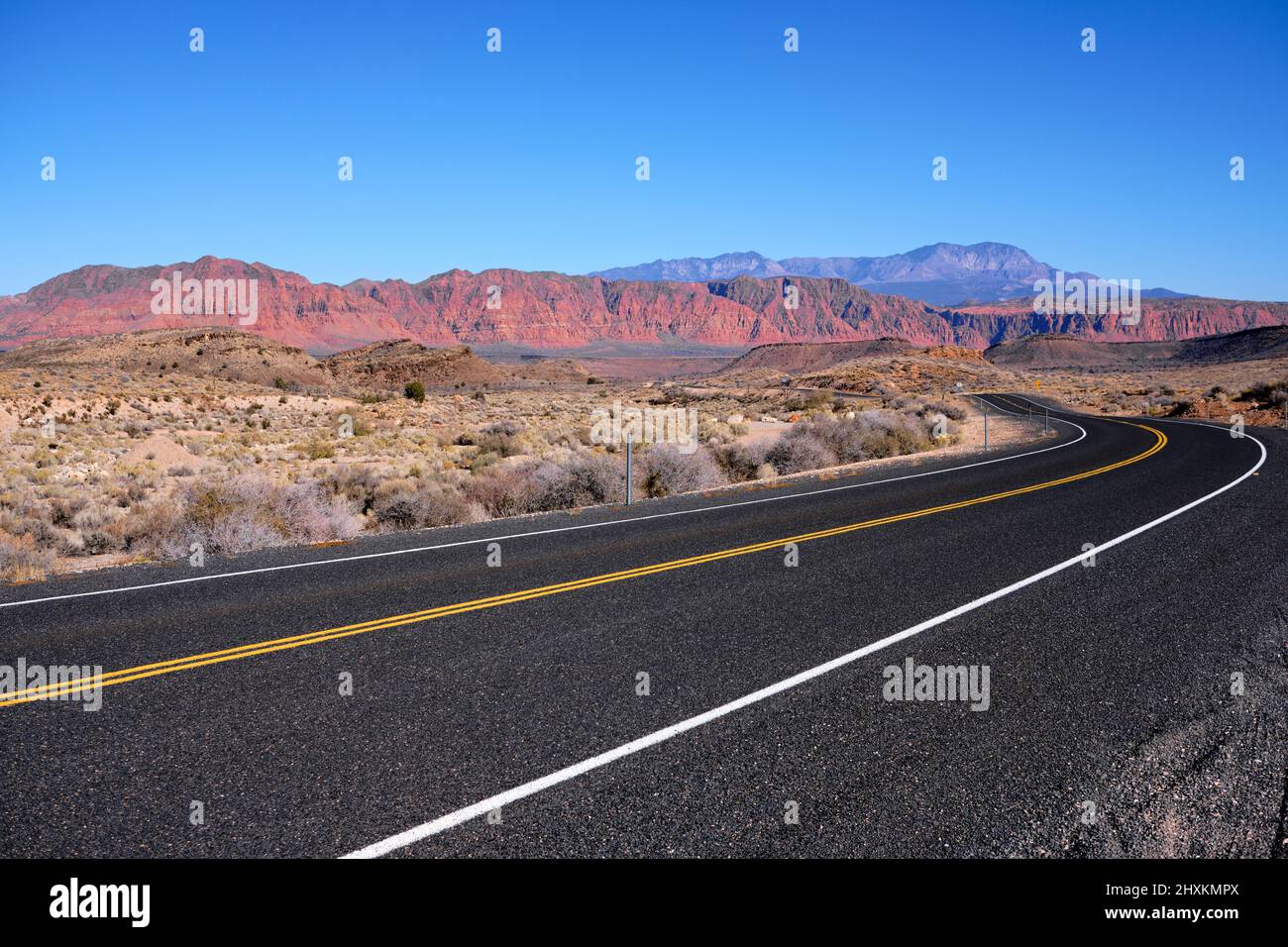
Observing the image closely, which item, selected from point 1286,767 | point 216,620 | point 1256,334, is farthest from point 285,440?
point 1256,334

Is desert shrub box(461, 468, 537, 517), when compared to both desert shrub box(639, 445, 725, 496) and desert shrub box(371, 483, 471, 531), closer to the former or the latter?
desert shrub box(371, 483, 471, 531)

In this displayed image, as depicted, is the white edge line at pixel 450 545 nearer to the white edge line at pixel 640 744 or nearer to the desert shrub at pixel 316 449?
the white edge line at pixel 640 744

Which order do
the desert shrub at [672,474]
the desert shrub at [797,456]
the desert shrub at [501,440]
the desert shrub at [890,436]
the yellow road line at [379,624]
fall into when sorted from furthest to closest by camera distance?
the desert shrub at [501,440] → the desert shrub at [890,436] → the desert shrub at [797,456] → the desert shrub at [672,474] → the yellow road line at [379,624]

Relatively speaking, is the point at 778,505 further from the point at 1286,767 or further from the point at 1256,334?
the point at 1256,334

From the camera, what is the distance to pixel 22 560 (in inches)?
424

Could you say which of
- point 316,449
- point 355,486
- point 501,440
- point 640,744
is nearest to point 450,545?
point 640,744

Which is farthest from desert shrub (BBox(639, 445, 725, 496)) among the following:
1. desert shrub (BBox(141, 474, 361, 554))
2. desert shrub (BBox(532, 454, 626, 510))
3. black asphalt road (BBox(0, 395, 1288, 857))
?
black asphalt road (BBox(0, 395, 1288, 857))

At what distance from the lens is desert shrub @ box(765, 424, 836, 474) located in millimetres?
23281

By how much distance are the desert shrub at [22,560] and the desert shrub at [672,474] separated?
10.9 m

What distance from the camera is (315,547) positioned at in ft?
37.7

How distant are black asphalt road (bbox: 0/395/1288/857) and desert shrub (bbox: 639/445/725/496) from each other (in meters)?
7.90

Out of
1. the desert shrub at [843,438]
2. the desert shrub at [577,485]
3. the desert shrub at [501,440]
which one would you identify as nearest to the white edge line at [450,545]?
the desert shrub at [577,485]

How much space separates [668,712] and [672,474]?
13362 mm

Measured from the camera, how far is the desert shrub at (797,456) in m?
23.3
